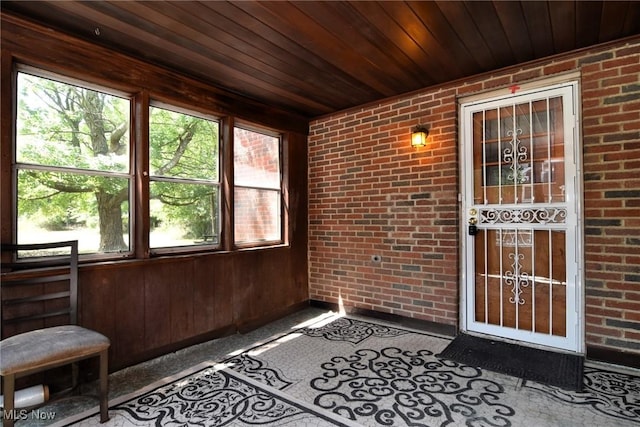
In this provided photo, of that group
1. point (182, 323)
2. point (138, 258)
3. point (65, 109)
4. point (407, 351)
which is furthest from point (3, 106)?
point (407, 351)

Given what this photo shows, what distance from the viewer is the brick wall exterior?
2434mm

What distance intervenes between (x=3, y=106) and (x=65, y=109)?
1.17 ft

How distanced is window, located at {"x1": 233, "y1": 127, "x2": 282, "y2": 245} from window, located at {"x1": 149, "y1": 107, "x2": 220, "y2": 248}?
265mm

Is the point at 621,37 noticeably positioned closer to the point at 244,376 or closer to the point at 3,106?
the point at 244,376

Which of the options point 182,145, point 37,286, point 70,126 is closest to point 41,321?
point 37,286

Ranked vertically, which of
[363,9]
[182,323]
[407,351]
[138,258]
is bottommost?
[407,351]

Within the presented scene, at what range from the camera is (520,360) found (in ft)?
8.44

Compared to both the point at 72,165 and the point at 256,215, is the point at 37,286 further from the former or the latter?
the point at 256,215

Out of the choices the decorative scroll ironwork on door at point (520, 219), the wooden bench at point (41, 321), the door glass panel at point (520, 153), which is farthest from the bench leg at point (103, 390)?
the door glass panel at point (520, 153)

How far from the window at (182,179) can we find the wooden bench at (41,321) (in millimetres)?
684

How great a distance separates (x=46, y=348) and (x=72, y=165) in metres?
1.30

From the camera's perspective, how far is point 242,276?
3418 mm

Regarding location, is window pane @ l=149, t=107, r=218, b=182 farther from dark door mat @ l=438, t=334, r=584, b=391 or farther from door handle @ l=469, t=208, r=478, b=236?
dark door mat @ l=438, t=334, r=584, b=391

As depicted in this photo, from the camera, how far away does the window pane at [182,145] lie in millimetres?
2827
